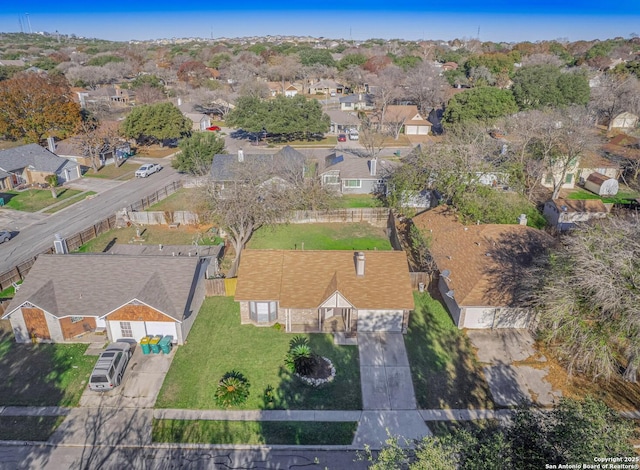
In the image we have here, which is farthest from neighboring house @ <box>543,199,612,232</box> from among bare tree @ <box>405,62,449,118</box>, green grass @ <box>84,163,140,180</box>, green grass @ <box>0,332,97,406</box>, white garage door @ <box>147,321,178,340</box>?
bare tree @ <box>405,62,449,118</box>

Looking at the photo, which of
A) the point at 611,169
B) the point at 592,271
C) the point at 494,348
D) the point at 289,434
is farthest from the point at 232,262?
the point at 611,169

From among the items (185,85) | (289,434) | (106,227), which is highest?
(185,85)

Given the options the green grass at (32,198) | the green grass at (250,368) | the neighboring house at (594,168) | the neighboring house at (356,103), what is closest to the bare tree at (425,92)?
the neighboring house at (356,103)

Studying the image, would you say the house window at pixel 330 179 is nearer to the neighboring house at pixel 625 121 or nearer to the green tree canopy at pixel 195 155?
the green tree canopy at pixel 195 155

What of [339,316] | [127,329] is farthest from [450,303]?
[127,329]

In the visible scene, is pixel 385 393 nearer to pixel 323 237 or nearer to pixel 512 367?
pixel 512 367

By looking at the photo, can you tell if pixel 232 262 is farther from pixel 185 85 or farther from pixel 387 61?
pixel 387 61
